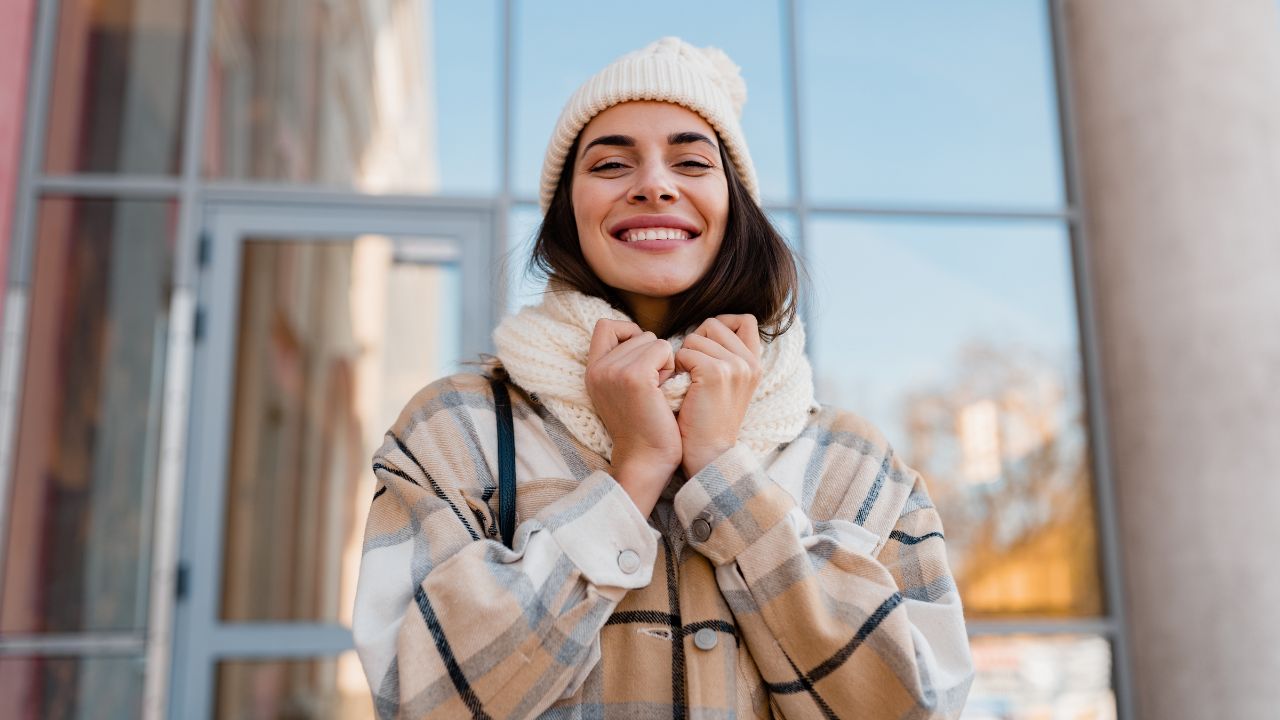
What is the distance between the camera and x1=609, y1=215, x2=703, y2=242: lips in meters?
1.55

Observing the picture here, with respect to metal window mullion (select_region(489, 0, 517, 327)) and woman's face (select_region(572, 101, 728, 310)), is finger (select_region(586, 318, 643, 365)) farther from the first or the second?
metal window mullion (select_region(489, 0, 517, 327))

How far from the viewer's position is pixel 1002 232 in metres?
5.00

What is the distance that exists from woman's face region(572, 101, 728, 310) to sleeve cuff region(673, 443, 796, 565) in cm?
31

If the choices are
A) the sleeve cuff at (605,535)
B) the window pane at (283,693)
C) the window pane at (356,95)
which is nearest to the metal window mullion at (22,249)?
the window pane at (356,95)

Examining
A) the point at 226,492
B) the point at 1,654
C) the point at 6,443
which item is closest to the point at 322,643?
the point at 226,492

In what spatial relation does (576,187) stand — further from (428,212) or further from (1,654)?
(1,654)

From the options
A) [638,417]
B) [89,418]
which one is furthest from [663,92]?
[89,418]

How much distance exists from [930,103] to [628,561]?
4.28m

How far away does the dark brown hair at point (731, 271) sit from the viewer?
1.61 m

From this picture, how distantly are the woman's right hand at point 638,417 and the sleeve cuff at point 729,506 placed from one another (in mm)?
47

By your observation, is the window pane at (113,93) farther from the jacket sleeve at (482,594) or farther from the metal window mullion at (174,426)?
the jacket sleeve at (482,594)

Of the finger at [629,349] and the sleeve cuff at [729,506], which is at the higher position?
the finger at [629,349]

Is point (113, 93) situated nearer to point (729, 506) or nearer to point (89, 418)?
point (89, 418)

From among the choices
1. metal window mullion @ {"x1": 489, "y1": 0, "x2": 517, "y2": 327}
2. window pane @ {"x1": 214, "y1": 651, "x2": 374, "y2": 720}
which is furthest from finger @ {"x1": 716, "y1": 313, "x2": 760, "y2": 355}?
window pane @ {"x1": 214, "y1": 651, "x2": 374, "y2": 720}
